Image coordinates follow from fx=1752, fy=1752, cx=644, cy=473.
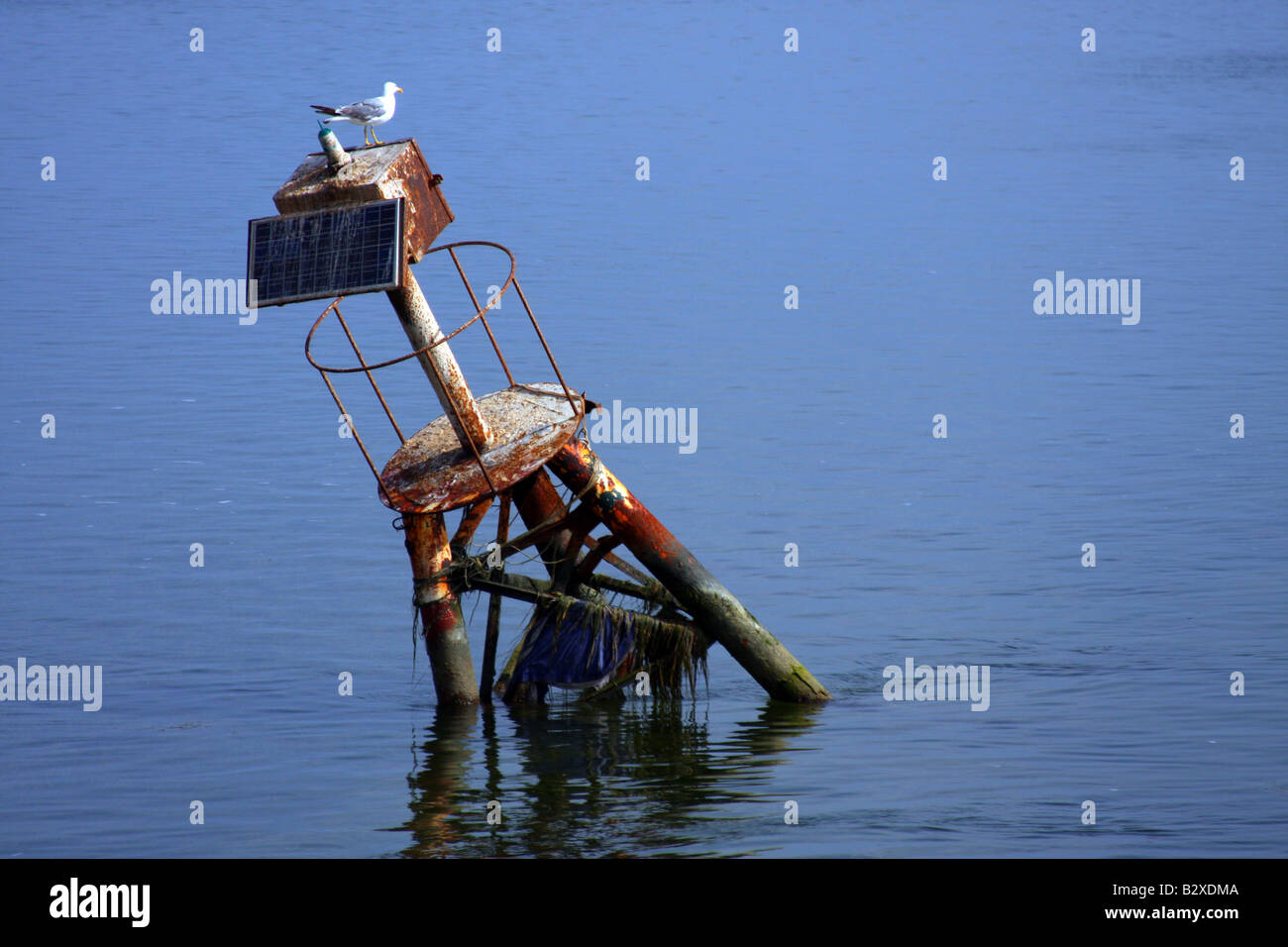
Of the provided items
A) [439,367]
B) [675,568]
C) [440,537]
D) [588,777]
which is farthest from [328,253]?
[588,777]

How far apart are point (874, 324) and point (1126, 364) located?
18.8ft

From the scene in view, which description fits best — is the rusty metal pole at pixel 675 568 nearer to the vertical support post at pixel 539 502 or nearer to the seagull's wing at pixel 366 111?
the vertical support post at pixel 539 502

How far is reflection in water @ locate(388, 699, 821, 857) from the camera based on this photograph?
45.5 ft

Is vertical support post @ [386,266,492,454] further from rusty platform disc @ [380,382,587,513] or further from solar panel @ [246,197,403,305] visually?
solar panel @ [246,197,403,305]

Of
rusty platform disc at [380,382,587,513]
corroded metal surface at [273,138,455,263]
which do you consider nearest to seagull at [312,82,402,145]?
corroded metal surface at [273,138,455,263]

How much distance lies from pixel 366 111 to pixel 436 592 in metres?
4.36

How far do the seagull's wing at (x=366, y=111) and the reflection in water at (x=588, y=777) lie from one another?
5611 mm

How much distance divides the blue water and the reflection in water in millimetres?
65

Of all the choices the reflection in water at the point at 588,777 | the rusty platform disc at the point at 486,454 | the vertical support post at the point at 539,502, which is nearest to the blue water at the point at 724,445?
the reflection in water at the point at 588,777

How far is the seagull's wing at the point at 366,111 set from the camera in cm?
1558

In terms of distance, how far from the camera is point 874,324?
38156 millimetres
